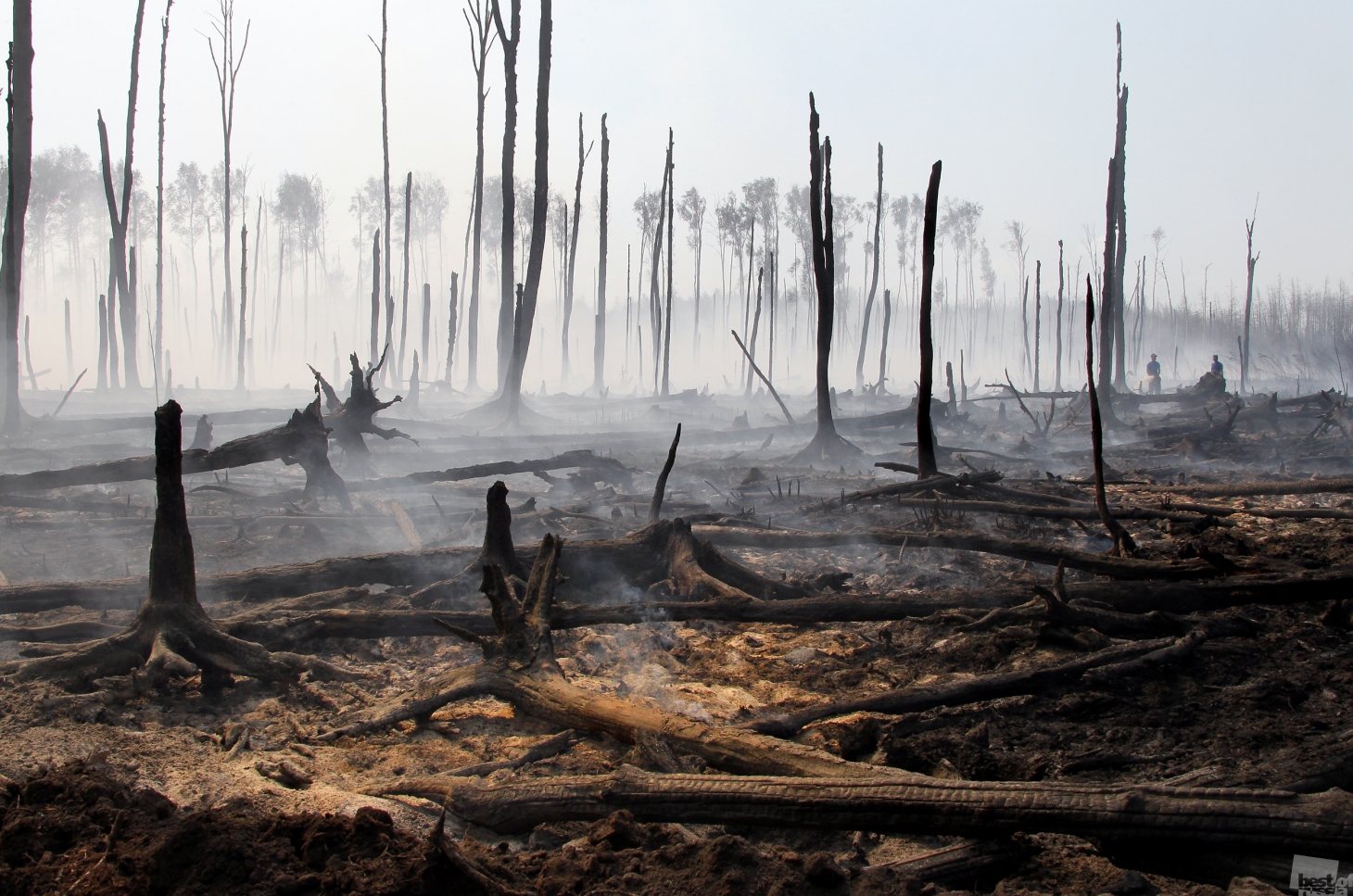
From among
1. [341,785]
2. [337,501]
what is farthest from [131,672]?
[337,501]

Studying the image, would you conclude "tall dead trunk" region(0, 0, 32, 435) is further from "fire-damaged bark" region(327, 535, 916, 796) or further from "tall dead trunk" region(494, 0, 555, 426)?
"fire-damaged bark" region(327, 535, 916, 796)

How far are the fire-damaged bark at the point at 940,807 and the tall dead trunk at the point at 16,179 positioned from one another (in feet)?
48.8

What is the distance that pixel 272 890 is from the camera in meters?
1.62

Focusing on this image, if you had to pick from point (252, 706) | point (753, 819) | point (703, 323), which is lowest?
point (252, 706)

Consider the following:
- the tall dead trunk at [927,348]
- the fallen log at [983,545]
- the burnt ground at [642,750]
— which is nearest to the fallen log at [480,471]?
the burnt ground at [642,750]

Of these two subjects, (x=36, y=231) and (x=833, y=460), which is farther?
(x=36, y=231)

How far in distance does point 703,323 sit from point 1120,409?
7157 cm

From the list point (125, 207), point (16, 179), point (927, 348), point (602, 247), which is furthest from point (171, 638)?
point (602, 247)

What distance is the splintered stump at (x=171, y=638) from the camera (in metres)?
3.10

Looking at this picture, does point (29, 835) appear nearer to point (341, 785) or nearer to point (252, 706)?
point (341, 785)

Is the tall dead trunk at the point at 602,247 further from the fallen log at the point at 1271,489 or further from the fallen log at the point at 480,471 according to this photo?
the fallen log at the point at 1271,489

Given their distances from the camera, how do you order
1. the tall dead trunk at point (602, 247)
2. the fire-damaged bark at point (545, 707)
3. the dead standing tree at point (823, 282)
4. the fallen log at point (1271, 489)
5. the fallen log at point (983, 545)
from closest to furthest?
the fire-damaged bark at point (545, 707), the fallen log at point (983, 545), the fallen log at point (1271, 489), the dead standing tree at point (823, 282), the tall dead trunk at point (602, 247)

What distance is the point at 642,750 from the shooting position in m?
2.35

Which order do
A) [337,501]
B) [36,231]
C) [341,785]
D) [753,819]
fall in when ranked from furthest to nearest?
[36,231], [337,501], [341,785], [753,819]
